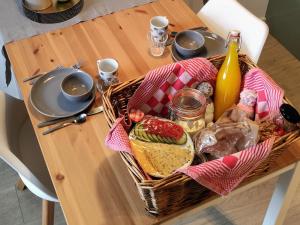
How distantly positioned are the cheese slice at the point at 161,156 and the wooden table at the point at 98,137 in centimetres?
15

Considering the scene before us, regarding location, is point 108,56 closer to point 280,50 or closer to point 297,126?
point 297,126

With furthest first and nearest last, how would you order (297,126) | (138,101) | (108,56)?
(108,56) < (138,101) < (297,126)

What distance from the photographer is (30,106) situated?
1.11 m

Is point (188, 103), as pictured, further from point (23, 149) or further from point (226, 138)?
point (23, 149)

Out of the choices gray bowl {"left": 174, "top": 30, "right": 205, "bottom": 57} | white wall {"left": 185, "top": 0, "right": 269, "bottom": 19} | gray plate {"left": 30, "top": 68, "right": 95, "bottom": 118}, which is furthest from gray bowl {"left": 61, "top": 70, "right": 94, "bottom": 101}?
white wall {"left": 185, "top": 0, "right": 269, "bottom": 19}

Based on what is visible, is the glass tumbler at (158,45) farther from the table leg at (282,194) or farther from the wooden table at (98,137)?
the table leg at (282,194)

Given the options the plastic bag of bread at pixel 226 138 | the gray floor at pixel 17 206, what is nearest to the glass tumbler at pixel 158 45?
the plastic bag of bread at pixel 226 138

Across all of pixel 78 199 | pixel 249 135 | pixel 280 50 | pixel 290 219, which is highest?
pixel 249 135

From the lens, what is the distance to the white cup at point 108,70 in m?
1.11

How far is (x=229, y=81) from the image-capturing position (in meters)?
0.94

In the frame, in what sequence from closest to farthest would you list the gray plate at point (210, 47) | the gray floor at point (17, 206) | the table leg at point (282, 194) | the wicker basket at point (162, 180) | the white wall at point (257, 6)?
the wicker basket at point (162, 180) < the table leg at point (282, 194) < the gray plate at point (210, 47) < the gray floor at point (17, 206) < the white wall at point (257, 6)

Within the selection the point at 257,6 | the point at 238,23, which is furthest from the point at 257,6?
the point at 238,23

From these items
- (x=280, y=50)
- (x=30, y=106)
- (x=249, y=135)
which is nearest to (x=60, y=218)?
(x=30, y=106)

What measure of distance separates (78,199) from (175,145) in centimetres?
28
